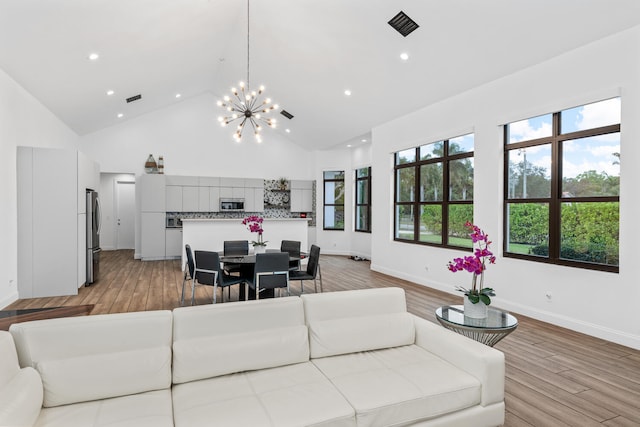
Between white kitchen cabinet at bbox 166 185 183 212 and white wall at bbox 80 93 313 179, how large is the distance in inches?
21.7

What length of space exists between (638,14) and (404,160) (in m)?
4.09

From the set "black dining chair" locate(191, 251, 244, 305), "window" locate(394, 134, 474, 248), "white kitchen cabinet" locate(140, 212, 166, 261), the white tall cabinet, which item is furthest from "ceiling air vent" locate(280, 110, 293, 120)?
"black dining chair" locate(191, 251, 244, 305)

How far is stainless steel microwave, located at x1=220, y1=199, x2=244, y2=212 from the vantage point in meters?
10.1

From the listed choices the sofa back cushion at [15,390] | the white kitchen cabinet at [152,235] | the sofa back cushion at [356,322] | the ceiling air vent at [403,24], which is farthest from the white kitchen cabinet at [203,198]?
the sofa back cushion at [15,390]

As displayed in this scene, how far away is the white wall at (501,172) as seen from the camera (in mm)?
3668

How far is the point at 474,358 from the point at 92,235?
6.28 m

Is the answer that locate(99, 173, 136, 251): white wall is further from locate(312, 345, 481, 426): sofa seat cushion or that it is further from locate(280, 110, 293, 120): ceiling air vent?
locate(312, 345, 481, 426): sofa seat cushion

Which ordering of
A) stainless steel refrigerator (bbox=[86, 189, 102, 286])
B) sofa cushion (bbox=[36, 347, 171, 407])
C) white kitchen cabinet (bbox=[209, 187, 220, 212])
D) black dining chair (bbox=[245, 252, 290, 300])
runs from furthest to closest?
white kitchen cabinet (bbox=[209, 187, 220, 212]) < stainless steel refrigerator (bbox=[86, 189, 102, 286]) < black dining chair (bbox=[245, 252, 290, 300]) < sofa cushion (bbox=[36, 347, 171, 407])

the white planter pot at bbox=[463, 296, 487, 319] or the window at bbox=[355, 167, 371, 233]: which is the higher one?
the window at bbox=[355, 167, 371, 233]

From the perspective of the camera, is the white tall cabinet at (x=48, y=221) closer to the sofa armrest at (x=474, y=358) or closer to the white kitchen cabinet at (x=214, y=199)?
the white kitchen cabinet at (x=214, y=199)

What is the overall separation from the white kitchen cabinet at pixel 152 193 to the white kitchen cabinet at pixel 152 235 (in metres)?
0.16

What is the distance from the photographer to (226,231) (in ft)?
26.9

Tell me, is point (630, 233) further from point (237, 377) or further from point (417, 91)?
point (237, 377)

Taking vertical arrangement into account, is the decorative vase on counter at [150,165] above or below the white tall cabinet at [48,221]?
above
